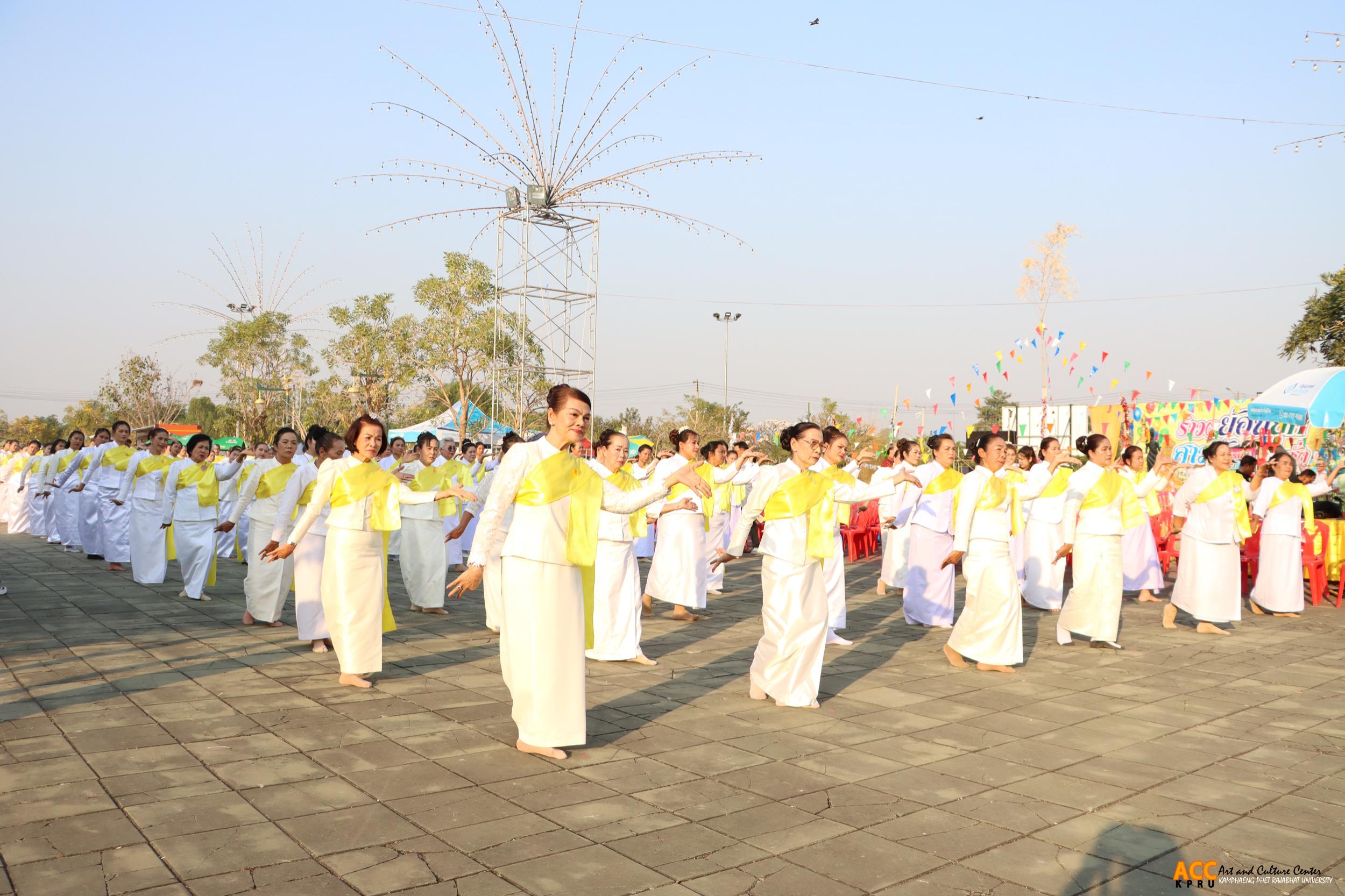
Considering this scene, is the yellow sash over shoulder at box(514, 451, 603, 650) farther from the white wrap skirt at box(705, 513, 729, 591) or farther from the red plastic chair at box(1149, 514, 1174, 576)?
the red plastic chair at box(1149, 514, 1174, 576)

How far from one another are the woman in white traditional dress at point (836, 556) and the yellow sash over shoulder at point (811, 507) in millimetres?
577

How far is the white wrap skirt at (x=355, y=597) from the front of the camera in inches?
253

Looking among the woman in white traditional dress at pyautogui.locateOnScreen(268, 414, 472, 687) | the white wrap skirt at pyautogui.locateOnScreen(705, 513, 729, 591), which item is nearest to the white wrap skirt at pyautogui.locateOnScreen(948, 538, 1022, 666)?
the white wrap skirt at pyautogui.locateOnScreen(705, 513, 729, 591)

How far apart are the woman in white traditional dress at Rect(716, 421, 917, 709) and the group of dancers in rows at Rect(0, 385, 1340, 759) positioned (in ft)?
0.04

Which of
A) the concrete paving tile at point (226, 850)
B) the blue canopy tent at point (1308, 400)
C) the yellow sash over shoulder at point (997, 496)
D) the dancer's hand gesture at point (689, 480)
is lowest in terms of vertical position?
the concrete paving tile at point (226, 850)

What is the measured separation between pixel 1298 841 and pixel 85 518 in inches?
592

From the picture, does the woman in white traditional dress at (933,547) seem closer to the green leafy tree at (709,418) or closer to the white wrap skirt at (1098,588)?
the white wrap skirt at (1098,588)

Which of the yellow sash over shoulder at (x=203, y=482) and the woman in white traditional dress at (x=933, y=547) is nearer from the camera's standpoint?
the woman in white traditional dress at (x=933, y=547)

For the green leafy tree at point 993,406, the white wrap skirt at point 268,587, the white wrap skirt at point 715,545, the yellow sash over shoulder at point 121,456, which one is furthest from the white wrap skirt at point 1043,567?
the green leafy tree at point 993,406

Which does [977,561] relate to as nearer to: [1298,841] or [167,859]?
[1298,841]

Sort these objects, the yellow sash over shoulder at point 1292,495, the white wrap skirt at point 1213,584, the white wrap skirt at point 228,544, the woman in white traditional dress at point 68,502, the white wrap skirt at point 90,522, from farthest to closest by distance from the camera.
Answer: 1. the woman in white traditional dress at point 68,502
2. the white wrap skirt at point 228,544
3. the white wrap skirt at point 90,522
4. the yellow sash over shoulder at point 1292,495
5. the white wrap skirt at point 1213,584

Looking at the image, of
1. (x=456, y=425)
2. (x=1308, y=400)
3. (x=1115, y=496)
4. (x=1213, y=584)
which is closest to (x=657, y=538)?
(x=1115, y=496)

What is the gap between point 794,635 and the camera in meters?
6.12

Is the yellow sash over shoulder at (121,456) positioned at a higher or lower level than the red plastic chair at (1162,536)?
higher
